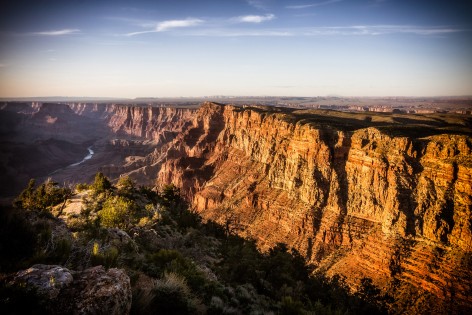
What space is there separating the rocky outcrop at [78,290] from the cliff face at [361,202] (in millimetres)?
33931

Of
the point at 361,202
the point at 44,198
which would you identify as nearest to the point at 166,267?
the point at 44,198

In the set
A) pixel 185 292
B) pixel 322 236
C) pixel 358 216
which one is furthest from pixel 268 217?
pixel 185 292

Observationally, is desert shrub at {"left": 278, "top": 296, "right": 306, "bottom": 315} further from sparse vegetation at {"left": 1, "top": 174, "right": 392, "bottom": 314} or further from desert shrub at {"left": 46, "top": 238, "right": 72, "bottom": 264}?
desert shrub at {"left": 46, "top": 238, "right": 72, "bottom": 264}

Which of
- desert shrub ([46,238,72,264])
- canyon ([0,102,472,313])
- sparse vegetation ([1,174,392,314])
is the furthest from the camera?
canyon ([0,102,472,313])

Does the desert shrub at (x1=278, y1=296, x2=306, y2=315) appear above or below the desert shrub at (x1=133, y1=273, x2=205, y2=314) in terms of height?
below

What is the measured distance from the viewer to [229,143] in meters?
86.2

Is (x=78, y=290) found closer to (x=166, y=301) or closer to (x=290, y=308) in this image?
(x=166, y=301)

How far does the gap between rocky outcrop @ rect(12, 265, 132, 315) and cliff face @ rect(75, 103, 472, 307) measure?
3393 centimetres

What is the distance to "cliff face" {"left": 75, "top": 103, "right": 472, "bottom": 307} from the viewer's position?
1258 inches

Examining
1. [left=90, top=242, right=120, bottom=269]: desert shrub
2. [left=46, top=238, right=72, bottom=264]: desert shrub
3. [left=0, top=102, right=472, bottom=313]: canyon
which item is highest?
[left=46, top=238, right=72, bottom=264]: desert shrub

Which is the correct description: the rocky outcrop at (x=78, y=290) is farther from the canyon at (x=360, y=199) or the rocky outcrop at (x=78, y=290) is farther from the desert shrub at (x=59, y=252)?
the canyon at (x=360, y=199)

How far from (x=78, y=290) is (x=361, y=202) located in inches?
1657

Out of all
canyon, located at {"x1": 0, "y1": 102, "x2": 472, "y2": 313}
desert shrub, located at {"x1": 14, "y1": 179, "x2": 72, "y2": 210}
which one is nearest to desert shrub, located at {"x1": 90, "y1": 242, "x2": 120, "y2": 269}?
canyon, located at {"x1": 0, "y1": 102, "x2": 472, "y2": 313}

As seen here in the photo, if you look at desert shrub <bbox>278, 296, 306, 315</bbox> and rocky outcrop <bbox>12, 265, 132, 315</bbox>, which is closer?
rocky outcrop <bbox>12, 265, 132, 315</bbox>
